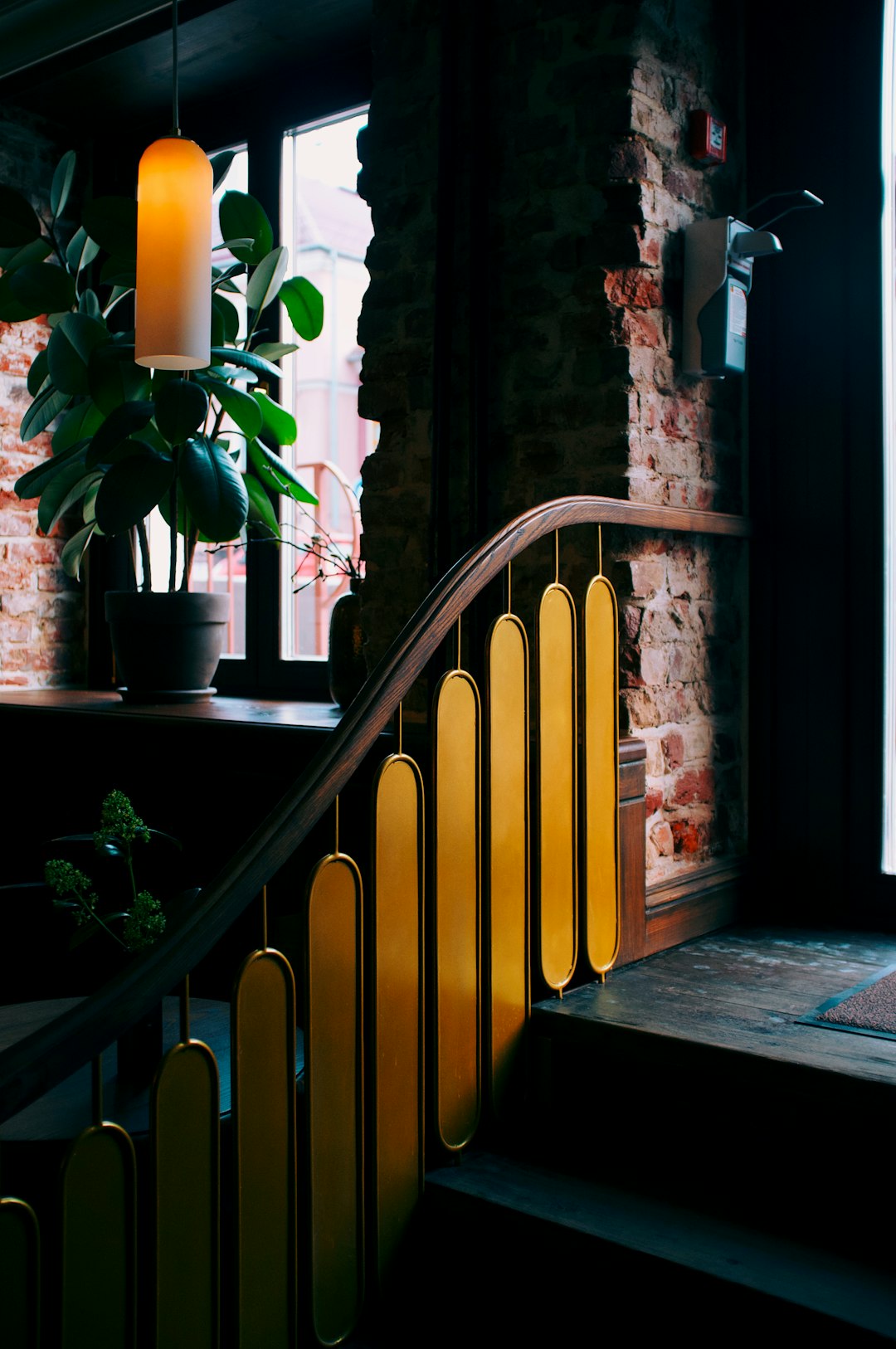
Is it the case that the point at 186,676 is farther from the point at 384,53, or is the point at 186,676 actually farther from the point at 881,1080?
the point at 881,1080

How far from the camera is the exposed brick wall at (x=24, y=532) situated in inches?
181

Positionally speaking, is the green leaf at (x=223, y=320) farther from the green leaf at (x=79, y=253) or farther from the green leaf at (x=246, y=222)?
the green leaf at (x=79, y=253)

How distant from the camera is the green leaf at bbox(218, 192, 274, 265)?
3701 millimetres

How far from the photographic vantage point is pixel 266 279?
3744 mm

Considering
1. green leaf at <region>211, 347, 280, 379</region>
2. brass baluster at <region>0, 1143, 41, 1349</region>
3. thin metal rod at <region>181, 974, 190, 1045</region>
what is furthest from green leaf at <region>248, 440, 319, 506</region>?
brass baluster at <region>0, 1143, 41, 1349</region>

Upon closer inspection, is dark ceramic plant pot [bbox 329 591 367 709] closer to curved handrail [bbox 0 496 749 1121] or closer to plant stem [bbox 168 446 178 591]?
plant stem [bbox 168 446 178 591]

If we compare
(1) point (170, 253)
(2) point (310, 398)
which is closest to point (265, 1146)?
(1) point (170, 253)

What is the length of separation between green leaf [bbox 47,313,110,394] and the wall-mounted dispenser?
1.81 m

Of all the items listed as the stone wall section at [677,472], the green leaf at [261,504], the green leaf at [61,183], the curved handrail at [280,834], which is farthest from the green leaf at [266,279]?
the curved handrail at [280,834]

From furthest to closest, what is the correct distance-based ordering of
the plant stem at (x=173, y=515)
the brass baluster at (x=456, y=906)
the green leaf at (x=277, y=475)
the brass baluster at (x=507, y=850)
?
the green leaf at (x=277, y=475) → the plant stem at (x=173, y=515) → the brass baluster at (x=507, y=850) → the brass baluster at (x=456, y=906)

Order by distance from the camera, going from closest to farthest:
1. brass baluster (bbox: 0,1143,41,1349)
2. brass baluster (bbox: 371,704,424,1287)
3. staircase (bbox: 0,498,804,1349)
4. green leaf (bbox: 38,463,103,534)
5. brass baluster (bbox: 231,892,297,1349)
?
brass baluster (bbox: 0,1143,41,1349) < staircase (bbox: 0,498,804,1349) < brass baluster (bbox: 231,892,297,1349) < brass baluster (bbox: 371,704,424,1287) < green leaf (bbox: 38,463,103,534)

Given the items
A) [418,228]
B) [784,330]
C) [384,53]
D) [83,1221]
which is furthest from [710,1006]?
[384,53]

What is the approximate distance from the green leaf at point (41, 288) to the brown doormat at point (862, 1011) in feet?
10.0

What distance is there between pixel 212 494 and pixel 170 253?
856 mm
